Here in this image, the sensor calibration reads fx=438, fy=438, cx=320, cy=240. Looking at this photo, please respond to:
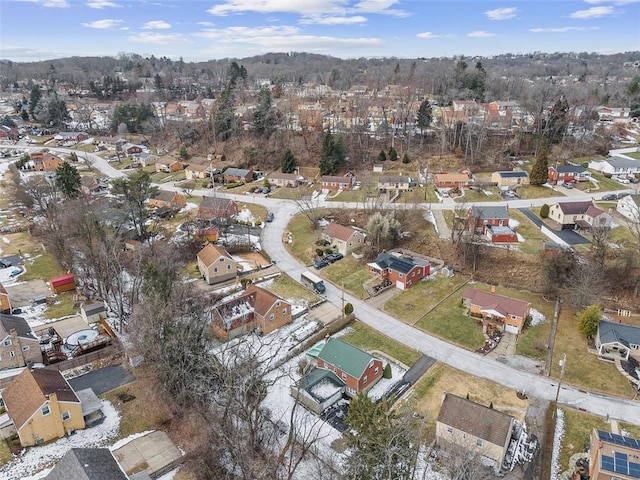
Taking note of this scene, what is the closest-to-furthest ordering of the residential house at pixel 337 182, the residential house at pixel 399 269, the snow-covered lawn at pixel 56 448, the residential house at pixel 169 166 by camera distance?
the snow-covered lawn at pixel 56 448 < the residential house at pixel 399 269 < the residential house at pixel 337 182 < the residential house at pixel 169 166

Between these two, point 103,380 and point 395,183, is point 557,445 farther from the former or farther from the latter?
point 395,183

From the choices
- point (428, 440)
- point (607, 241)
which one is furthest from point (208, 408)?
point (607, 241)

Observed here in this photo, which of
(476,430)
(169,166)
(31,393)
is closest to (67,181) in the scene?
(169,166)

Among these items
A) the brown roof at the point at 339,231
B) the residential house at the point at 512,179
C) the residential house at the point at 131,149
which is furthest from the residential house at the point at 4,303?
the residential house at the point at 131,149

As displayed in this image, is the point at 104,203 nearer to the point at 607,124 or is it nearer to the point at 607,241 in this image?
the point at 607,241

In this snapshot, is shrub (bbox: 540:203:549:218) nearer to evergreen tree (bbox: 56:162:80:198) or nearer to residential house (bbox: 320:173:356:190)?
residential house (bbox: 320:173:356:190)

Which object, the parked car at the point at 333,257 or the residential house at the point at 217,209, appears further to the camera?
the residential house at the point at 217,209

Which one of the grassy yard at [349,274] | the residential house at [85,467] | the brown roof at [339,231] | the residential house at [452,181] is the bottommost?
the grassy yard at [349,274]

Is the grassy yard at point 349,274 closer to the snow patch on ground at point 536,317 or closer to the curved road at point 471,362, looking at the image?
the curved road at point 471,362
